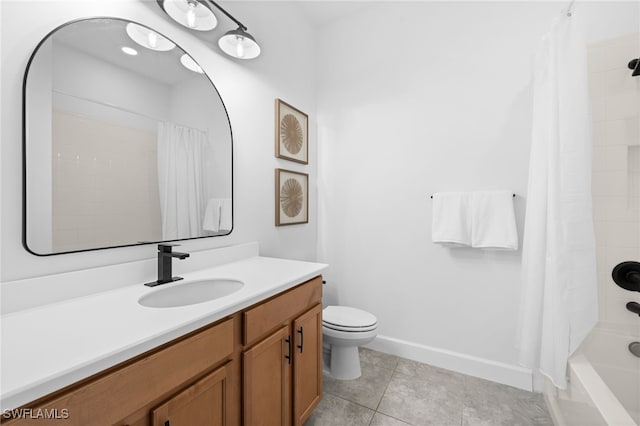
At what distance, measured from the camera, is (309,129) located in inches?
93.0

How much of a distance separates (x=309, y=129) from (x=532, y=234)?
1775mm

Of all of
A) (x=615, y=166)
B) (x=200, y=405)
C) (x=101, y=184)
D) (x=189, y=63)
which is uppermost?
(x=189, y=63)

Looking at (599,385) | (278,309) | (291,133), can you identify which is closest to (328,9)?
(291,133)

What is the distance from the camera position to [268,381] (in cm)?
106

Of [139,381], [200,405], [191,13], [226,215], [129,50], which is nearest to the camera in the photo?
[139,381]

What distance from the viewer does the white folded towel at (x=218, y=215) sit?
1449mm

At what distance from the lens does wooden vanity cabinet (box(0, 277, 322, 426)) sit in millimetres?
582

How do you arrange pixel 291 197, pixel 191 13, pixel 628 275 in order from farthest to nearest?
pixel 291 197 → pixel 191 13 → pixel 628 275

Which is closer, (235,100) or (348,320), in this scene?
(235,100)

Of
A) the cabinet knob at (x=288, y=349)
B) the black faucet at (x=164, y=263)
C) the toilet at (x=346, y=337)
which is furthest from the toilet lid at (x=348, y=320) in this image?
the black faucet at (x=164, y=263)

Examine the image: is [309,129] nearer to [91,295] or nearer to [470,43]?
[470,43]

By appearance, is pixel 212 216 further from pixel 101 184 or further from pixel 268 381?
pixel 268 381

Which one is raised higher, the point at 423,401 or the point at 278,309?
the point at 278,309

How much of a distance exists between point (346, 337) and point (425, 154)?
1.41 meters
